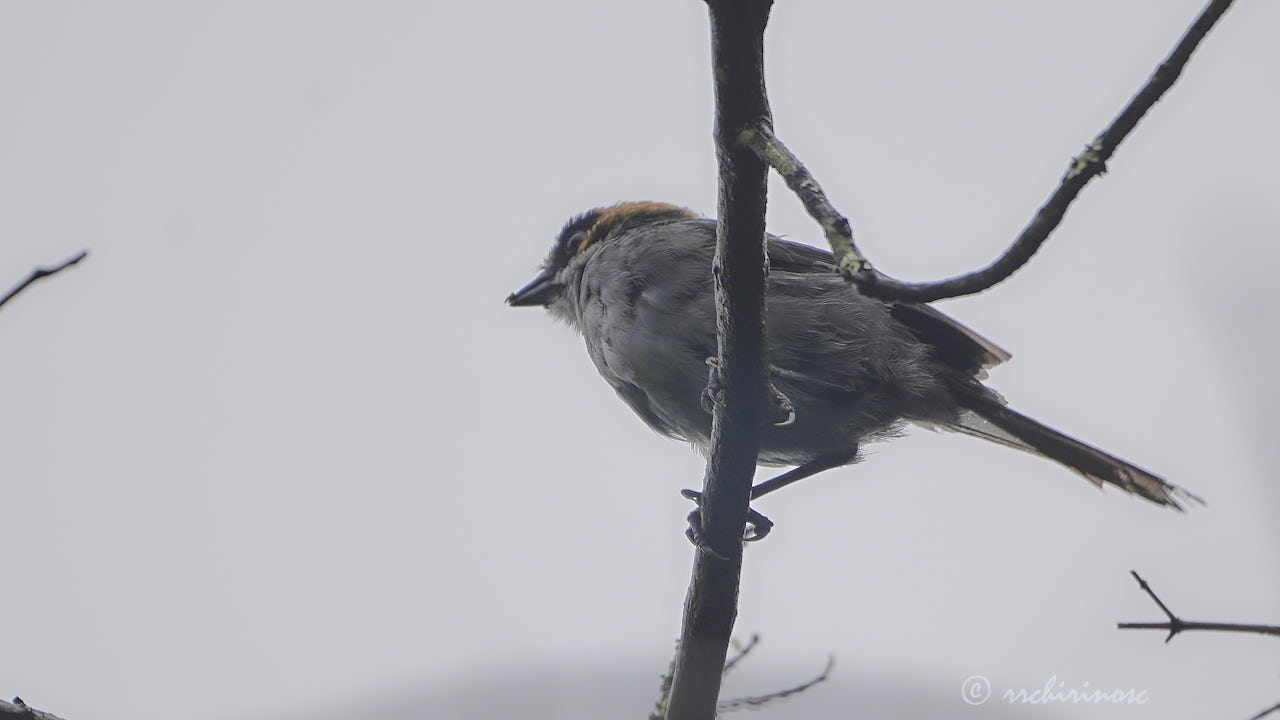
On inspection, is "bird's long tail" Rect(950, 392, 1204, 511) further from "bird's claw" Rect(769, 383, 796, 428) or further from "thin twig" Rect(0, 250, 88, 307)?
"thin twig" Rect(0, 250, 88, 307)

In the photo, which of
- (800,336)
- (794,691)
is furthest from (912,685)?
(800,336)

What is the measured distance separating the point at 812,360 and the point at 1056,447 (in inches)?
42.4

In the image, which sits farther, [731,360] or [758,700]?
[758,700]

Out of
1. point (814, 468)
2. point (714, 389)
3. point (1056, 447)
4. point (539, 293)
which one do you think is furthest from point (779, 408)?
point (539, 293)

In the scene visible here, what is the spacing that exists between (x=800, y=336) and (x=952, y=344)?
724mm

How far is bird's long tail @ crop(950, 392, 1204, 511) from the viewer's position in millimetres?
4242

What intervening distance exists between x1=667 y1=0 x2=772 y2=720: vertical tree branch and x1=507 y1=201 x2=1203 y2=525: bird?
2.49ft

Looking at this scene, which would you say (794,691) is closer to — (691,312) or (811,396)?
(811,396)

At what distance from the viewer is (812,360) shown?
4355mm

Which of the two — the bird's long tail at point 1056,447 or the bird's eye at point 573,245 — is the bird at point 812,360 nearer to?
the bird's long tail at point 1056,447

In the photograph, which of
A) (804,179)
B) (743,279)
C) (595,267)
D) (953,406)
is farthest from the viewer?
(595,267)

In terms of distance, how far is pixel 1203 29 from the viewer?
6.55ft

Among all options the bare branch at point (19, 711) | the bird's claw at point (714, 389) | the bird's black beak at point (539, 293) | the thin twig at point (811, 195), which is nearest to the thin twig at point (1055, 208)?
the thin twig at point (811, 195)

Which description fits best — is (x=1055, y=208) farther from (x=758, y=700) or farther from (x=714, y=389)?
(x=758, y=700)
